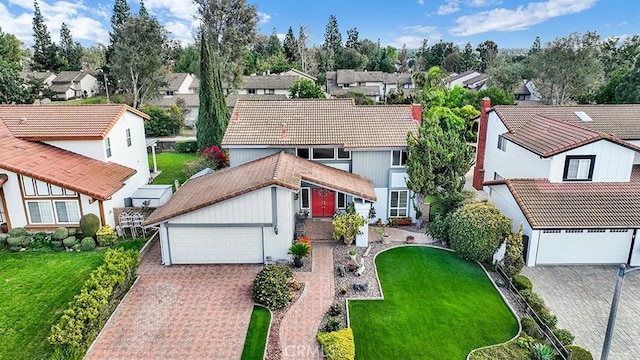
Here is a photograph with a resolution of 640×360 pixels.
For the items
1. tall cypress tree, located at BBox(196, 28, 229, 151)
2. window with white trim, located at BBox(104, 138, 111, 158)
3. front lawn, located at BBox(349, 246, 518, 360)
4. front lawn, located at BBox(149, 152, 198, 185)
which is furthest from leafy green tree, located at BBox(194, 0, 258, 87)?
front lawn, located at BBox(349, 246, 518, 360)

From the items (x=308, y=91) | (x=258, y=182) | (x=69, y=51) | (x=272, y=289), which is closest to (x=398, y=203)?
(x=258, y=182)

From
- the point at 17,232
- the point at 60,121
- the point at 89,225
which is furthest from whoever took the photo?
the point at 60,121

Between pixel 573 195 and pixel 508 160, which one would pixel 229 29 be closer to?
pixel 508 160

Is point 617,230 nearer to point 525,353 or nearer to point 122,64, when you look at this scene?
point 525,353

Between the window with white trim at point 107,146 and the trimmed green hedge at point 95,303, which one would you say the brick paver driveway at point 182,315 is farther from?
the window with white trim at point 107,146

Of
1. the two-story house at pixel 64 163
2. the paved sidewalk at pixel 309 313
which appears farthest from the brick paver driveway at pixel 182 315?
the two-story house at pixel 64 163

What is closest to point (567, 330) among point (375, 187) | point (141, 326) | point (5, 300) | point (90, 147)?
point (375, 187)

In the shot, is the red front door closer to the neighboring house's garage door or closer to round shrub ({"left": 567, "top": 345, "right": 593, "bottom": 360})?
the neighboring house's garage door
